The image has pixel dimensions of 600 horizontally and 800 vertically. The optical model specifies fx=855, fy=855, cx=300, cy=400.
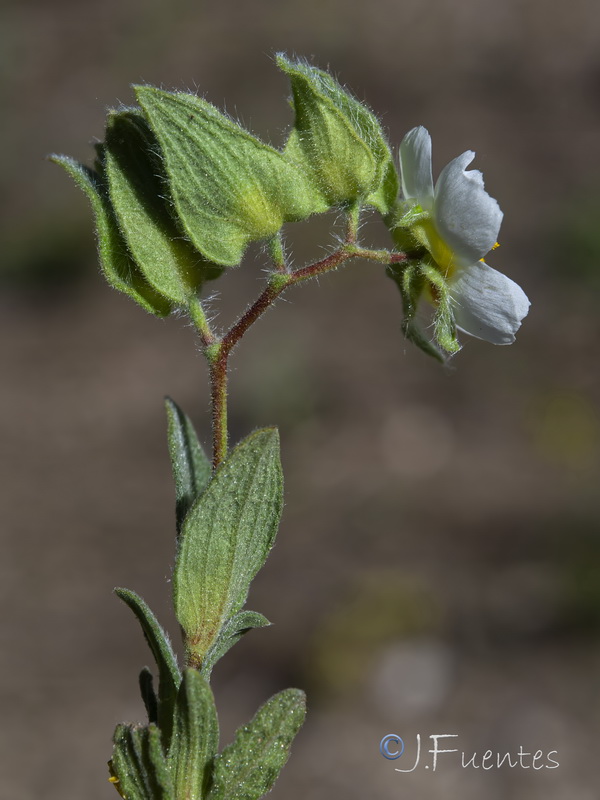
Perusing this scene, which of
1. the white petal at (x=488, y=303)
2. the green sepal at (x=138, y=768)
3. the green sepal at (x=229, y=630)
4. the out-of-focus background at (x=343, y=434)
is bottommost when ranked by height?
the green sepal at (x=138, y=768)

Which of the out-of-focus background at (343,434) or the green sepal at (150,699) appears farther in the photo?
the out-of-focus background at (343,434)

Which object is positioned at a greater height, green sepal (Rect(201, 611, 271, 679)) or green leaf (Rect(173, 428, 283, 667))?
green leaf (Rect(173, 428, 283, 667))

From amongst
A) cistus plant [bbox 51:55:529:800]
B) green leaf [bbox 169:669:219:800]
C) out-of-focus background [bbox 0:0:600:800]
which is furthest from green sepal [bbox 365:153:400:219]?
out-of-focus background [bbox 0:0:600:800]

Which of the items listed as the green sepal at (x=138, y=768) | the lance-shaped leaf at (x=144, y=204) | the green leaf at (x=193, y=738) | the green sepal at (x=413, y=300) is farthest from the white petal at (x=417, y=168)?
the green sepal at (x=138, y=768)

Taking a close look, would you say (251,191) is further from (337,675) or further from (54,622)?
(54,622)

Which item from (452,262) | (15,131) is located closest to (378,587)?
(452,262)

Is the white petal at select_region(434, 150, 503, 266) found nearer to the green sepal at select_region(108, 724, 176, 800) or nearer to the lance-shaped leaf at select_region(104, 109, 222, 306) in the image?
the lance-shaped leaf at select_region(104, 109, 222, 306)

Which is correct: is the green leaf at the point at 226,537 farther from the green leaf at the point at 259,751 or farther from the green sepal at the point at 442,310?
the green sepal at the point at 442,310
